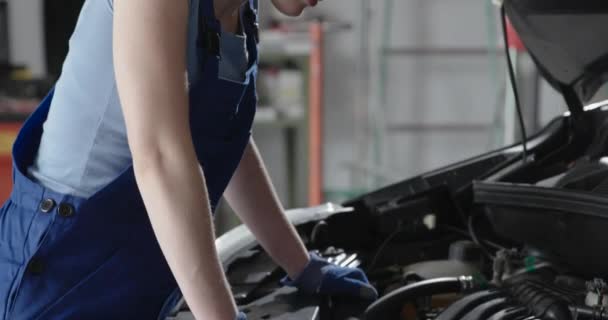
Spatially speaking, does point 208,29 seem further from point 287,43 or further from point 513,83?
point 287,43

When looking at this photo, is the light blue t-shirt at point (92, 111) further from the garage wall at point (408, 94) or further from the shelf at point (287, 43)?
the garage wall at point (408, 94)

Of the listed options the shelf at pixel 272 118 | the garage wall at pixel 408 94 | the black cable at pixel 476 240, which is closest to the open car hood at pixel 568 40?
the black cable at pixel 476 240

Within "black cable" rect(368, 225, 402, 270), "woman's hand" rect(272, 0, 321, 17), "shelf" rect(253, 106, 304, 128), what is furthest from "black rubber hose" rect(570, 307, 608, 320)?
"shelf" rect(253, 106, 304, 128)

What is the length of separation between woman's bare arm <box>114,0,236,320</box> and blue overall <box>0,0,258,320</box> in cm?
9

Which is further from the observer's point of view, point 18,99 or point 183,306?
point 18,99

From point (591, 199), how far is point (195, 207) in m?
0.60

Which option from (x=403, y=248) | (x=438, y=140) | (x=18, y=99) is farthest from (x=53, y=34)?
(x=403, y=248)

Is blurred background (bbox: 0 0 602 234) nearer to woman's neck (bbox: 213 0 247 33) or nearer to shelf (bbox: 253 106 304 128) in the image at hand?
shelf (bbox: 253 106 304 128)

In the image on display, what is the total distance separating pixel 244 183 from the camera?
1.29 m

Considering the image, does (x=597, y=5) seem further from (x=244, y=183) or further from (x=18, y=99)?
(x=18, y=99)

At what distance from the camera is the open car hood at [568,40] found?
129cm

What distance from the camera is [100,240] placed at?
1012 mm

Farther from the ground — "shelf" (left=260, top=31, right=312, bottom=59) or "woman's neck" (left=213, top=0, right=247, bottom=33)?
"woman's neck" (left=213, top=0, right=247, bottom=33)

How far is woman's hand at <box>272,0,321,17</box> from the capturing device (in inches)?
39.0
